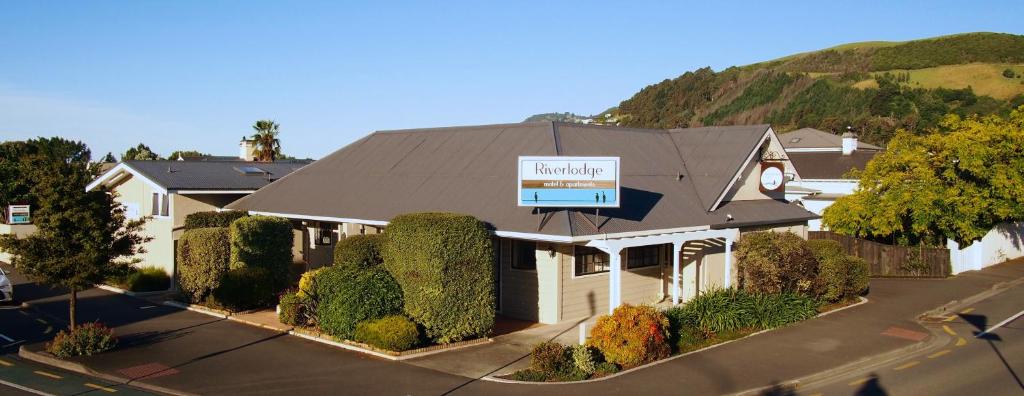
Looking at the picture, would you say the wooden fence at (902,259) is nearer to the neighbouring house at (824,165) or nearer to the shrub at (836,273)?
the neighbouring house at (824,165)

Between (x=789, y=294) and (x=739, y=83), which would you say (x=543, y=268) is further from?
(x=739, y=83)

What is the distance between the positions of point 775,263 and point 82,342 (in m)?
17.1

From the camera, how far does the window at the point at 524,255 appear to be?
20812 mm

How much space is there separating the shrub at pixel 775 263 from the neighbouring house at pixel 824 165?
15561mm

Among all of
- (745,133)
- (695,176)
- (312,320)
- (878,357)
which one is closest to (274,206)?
(312,320)

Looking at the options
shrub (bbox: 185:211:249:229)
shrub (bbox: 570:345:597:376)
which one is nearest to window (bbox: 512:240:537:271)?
shrub (bbox: 570:345:597:376)

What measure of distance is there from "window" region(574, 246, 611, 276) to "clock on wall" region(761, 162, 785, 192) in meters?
7.89

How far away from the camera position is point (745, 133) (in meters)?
26.6

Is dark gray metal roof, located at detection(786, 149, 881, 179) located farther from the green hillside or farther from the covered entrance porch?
the green hillside

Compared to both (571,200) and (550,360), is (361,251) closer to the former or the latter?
(571,200)

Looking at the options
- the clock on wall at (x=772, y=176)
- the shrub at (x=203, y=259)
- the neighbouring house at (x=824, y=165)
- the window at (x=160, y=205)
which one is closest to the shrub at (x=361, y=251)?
the shrub at (x=203, y=259)

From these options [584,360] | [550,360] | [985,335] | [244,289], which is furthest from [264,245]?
[985,335]

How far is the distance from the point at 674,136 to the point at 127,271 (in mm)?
18582

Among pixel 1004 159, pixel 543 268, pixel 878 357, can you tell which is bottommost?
pixel 878 357
